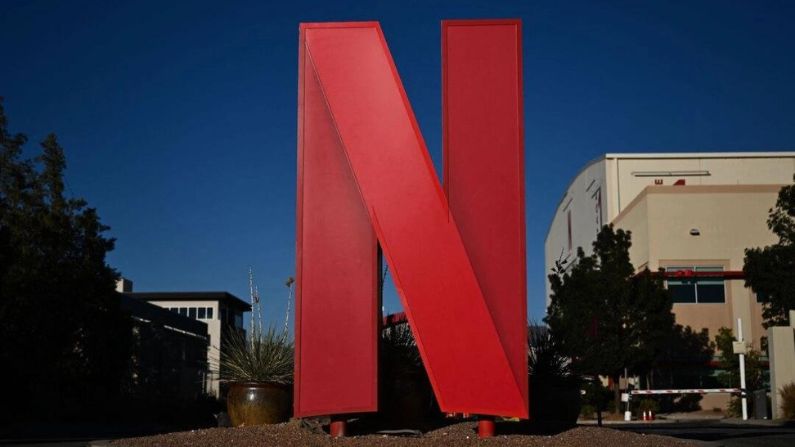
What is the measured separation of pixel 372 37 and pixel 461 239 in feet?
9.97

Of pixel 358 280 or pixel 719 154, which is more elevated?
pixel 719 154

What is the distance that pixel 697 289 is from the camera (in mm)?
42469

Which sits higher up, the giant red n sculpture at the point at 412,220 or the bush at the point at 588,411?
the giant red n sculpture at the point at 412,220

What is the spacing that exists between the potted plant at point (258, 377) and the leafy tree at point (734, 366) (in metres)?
26.8

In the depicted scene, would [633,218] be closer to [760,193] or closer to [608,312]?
[760,193]

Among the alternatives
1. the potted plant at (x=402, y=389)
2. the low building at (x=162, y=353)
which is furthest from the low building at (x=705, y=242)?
the potted plant at (x=402, y=389)

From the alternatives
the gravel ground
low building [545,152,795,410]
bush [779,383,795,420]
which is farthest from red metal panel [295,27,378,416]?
low building [545,152,795,410]

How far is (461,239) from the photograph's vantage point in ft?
37.4

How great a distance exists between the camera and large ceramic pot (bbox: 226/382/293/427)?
13.1 metres

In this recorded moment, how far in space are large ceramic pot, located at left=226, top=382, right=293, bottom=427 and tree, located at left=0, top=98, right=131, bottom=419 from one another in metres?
15.2

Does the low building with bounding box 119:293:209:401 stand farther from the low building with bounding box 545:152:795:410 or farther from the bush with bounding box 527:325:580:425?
the bush with bounding box 527:325:580:425

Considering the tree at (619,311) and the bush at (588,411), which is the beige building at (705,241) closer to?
the tree at (619,311)

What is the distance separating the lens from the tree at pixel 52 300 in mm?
26641

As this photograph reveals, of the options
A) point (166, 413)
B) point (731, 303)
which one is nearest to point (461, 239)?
point (166, 413)
